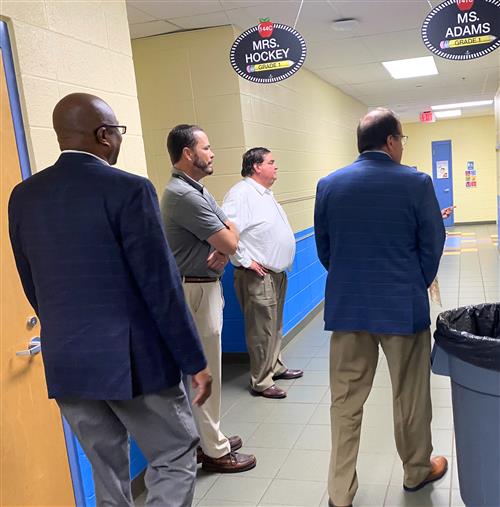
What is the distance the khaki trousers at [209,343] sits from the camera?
273 centimetres

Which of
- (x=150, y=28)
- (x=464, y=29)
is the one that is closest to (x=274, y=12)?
(x=150, y=28)

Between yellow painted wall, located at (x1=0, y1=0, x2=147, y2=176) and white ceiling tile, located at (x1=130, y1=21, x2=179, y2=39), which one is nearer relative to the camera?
yellow painted wall, located at (x1=0, y1=0, x2=147, y2=176)

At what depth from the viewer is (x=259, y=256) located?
3918 mm

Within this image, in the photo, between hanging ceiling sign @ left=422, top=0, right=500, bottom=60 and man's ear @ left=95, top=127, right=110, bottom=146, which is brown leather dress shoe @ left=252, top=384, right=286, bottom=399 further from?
man's ear @ left=95, top=127, right=110, bottom=146

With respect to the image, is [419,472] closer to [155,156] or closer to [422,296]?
[422,296]

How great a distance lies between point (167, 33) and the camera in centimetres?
449

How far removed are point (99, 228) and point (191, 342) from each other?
0.42m

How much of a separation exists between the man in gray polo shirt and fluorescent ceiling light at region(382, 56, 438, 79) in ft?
14.6

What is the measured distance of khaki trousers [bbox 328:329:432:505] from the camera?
7.63 feet

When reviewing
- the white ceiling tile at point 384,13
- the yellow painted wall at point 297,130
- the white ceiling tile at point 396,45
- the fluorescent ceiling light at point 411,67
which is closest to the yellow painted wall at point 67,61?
the yellow painted wall at point 297,130

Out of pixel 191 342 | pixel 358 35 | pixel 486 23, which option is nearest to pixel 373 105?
pixel 358 35

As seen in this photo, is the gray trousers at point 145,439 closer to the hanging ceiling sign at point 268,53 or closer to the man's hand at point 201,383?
the man's hand at point 201,383

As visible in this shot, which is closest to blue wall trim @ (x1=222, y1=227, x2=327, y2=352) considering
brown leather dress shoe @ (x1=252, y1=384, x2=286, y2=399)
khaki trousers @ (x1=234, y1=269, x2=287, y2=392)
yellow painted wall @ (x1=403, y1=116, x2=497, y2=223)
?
khaki trousers @ (x1=234, y1=269, x2=287, y2=392)

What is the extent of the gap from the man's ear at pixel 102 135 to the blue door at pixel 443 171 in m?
14.0
